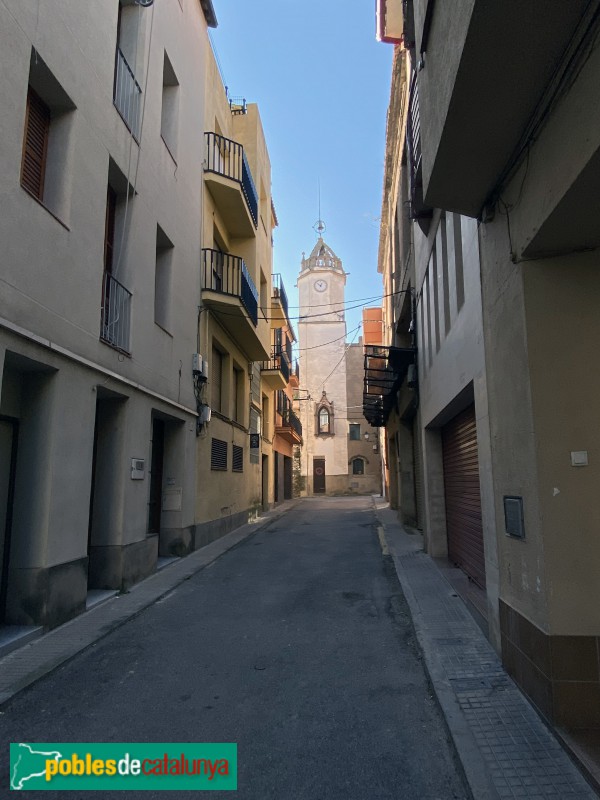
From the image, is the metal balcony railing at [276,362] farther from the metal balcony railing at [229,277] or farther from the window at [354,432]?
the window at [354,432]

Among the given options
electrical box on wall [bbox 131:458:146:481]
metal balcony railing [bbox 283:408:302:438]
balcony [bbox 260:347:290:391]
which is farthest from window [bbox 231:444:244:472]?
metal balcony railing [bbox 283:408:302:438]

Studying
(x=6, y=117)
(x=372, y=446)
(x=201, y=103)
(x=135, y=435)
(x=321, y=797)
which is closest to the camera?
(x=321, y=797)

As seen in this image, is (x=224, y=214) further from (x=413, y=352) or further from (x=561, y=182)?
(x=561, y=182)

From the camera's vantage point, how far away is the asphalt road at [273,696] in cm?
305

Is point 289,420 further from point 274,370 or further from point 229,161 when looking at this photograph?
point 229,161

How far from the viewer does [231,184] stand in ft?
42.7

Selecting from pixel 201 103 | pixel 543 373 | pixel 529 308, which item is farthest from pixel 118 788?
pixel 201 103

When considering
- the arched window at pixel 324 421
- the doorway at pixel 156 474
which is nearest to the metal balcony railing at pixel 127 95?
the doorway at pixel 156 474

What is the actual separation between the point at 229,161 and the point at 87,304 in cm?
959

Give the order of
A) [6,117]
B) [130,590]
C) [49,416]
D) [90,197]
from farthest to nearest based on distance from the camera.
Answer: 1. [130,590]
2. [90,197]
3. [49,416]
4. [6,117]

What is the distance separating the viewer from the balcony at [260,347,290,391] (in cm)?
2156

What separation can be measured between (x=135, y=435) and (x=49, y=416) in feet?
8.00

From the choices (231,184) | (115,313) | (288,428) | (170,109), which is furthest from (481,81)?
(288,428)

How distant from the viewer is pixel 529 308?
383cm
